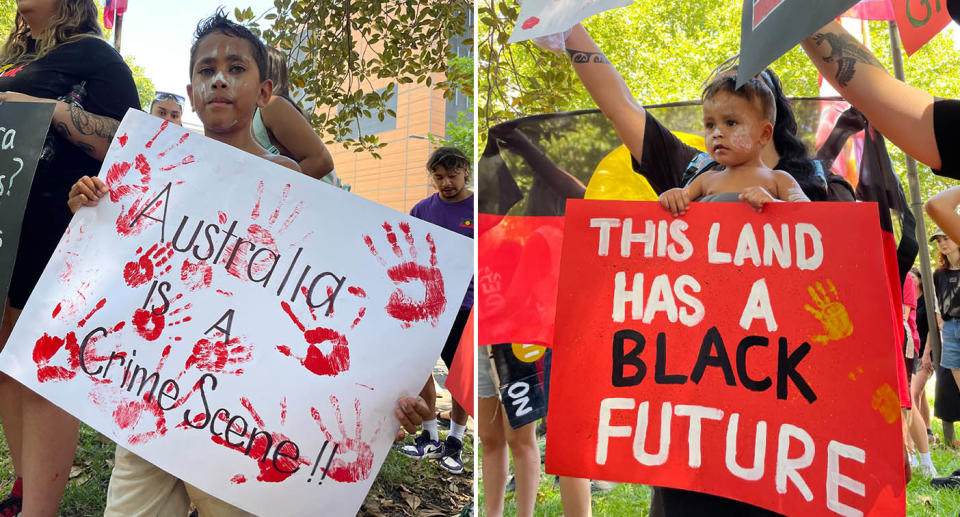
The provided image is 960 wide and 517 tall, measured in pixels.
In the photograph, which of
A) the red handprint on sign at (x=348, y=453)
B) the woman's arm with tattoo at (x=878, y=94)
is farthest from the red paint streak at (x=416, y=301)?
the woman's arm with tattoo at (x=878, y=94)

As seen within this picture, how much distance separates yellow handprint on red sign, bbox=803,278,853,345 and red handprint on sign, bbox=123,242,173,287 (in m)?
1.37

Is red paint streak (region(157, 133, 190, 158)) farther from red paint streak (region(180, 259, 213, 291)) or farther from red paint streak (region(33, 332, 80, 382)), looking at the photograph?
red paint streak (region(33, 332, 80, 382))

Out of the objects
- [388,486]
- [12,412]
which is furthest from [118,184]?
[388,486]

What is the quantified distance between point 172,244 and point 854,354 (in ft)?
4.76

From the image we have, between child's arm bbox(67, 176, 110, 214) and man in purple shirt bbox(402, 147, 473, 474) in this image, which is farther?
man in purple shirt bbox(402, 147, 473, 474)

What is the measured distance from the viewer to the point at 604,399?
60.0 inches

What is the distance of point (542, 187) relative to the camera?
8.88 ft

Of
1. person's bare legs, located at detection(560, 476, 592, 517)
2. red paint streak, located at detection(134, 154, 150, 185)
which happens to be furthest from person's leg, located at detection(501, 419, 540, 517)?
red paint streak, located at detection(134, 154, 150, 185)

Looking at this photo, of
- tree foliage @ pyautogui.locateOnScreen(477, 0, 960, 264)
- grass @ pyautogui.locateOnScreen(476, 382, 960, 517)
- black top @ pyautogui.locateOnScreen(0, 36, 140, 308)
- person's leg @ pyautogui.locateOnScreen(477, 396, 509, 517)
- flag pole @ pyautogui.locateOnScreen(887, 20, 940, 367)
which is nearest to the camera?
black top @ pyautogui.locateOnScreen(0, 36, 140, 308)

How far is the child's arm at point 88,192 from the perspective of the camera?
1.75 metres

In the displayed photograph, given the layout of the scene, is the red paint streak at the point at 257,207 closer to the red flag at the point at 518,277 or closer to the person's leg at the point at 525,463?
the red flag at the point at 518,277

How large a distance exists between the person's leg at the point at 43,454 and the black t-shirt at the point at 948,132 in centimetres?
214

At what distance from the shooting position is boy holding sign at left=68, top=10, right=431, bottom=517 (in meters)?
1.65

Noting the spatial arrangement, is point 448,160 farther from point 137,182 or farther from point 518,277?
point 137,182
